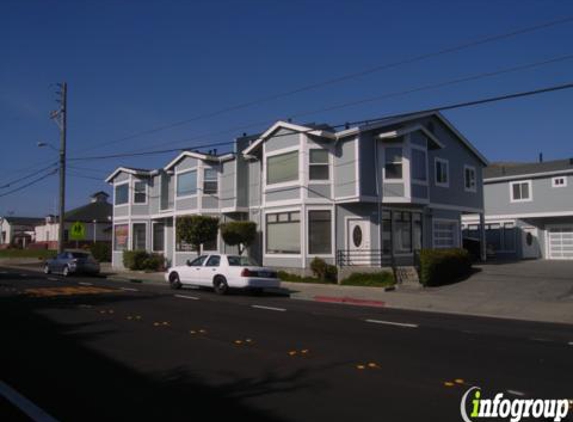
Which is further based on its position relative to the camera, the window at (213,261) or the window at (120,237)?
the window at (120,237)

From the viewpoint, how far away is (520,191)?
3588 cm

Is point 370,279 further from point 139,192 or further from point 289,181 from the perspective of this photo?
point 139,192

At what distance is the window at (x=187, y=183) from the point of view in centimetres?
3278

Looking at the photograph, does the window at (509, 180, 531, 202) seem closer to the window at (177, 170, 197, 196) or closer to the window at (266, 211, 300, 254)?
A: the window at (266, 211, 300, 254)

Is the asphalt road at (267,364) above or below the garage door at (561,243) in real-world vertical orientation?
below

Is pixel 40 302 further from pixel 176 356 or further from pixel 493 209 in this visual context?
pixel 493 209

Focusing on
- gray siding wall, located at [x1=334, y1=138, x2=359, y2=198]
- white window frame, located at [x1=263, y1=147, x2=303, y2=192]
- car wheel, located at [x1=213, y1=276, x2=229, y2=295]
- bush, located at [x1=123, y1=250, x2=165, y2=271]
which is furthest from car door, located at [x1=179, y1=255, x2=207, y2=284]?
bush, located at [x1=123, y1=250, x2=165, y2=271]

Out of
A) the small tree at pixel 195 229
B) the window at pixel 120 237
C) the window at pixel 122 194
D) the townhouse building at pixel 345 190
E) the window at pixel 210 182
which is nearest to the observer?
the townhouse building at pixel 345 190

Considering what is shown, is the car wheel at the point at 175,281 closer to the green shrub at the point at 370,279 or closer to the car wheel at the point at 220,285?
the car wheel at the point at 220,285

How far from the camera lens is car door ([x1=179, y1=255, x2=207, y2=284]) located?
21.5 m

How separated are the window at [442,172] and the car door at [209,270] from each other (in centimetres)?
1408

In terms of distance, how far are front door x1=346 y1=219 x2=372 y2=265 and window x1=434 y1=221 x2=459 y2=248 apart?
5600 millimetres

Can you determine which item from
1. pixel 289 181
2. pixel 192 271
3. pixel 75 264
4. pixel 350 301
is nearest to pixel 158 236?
pixel 75 264

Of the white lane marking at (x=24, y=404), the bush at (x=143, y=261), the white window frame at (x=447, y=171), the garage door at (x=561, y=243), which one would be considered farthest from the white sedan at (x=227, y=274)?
the garage door at (x=561, y=243)
